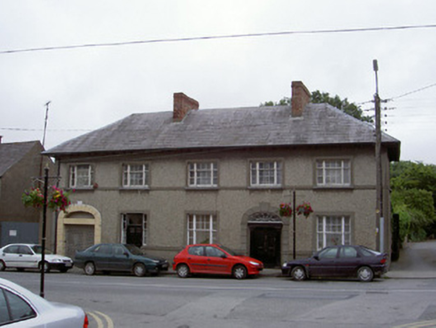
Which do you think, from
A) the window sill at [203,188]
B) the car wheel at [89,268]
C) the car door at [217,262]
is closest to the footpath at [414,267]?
the car door at [217,262]

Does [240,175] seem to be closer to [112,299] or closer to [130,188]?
[130,188]

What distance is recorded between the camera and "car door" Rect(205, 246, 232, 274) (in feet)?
69.4

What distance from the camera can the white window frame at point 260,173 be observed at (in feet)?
84.3

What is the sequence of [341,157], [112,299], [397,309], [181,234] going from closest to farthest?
[397,309]
[112,299]
[341,157]
[181,234]

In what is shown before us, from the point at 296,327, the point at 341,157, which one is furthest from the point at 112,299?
the point at 341,157

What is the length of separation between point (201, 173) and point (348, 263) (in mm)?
10014

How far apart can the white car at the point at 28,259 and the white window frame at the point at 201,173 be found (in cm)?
727

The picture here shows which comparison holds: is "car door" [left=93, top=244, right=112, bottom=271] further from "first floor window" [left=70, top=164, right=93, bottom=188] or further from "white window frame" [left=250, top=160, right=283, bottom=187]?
"white window frame" [left=250, top=160, right=283, bottom=187]

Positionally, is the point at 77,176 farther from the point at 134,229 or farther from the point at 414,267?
the point at 414,267

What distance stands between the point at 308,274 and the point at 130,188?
1169 cm

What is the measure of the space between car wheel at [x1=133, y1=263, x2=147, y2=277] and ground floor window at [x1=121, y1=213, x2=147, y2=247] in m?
5.14

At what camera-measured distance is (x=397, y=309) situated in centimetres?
1208

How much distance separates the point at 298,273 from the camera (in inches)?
797

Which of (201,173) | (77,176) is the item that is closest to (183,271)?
(201,173)
